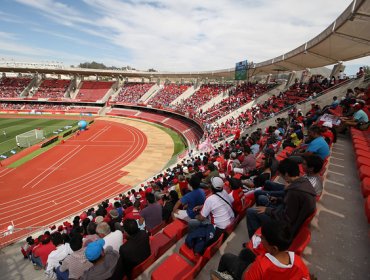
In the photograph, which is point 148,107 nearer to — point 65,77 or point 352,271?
point 65,77

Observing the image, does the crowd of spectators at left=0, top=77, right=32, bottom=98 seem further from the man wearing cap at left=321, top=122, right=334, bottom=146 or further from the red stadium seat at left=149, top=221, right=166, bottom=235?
the man wearing cap at left=321, top=122, right=334, bottom=146

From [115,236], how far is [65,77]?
79413 mm

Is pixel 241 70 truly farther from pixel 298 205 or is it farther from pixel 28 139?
pixel 298 205

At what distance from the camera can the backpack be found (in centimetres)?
412

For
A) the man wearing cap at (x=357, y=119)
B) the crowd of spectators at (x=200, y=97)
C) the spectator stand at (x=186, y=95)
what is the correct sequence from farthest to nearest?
the spectator stand at (x=186, y=95), the crowd of spectators at (x=200, y=97), the man wearing cap at (x=357, y=119)

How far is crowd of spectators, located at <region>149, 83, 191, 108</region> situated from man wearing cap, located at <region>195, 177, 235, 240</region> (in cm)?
4624

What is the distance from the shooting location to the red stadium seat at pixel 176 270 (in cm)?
364

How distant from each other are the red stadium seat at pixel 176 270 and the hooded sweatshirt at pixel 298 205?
161 cm

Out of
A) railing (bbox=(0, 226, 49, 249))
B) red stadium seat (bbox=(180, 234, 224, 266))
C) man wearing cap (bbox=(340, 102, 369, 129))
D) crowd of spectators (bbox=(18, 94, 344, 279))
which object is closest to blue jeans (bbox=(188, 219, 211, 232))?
crowd of spectators (bbox=(18, 94, 344, 279))

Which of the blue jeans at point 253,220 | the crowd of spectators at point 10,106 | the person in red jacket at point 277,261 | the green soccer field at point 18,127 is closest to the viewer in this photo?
the person in red jacket at point 277,261

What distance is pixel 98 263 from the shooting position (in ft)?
11.9

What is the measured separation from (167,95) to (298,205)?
2085 inches

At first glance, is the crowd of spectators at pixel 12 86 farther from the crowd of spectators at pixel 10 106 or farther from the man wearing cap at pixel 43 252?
the man wearing cap at pixel 43 252

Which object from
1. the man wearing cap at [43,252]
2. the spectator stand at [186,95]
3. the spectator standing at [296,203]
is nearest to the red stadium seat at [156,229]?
the spectator standing at [296,203]
